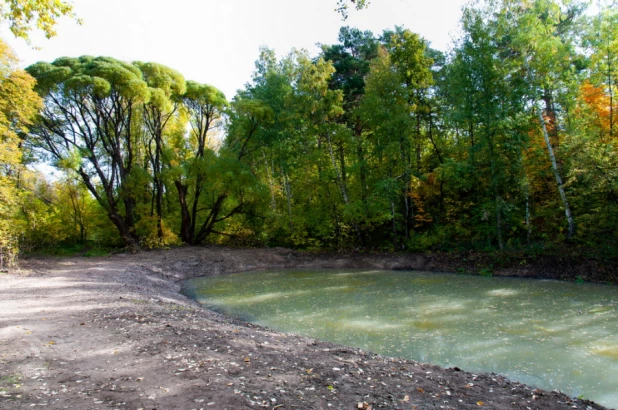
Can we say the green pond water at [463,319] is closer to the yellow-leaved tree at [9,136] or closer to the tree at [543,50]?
the tree at [543,50]

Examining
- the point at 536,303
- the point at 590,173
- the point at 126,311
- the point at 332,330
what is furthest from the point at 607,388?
the point at 590,173

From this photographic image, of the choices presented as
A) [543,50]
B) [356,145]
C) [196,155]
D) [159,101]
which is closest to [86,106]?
[159,101]

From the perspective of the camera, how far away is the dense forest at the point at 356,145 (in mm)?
14555

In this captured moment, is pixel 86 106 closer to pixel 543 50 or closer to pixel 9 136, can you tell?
pixel 9 136

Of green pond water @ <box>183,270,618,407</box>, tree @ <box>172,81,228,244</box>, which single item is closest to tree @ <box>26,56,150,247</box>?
tree @ <box>172,81,228,244</box>

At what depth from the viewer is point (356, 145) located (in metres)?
21.0

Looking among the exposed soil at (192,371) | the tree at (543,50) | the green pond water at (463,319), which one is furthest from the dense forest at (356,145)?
the exposed soil at (192,371)

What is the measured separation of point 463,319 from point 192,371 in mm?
6924

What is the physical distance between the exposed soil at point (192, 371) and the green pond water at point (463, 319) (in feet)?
4.43

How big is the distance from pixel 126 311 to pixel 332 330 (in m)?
4.55

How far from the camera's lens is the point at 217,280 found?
57.0ft

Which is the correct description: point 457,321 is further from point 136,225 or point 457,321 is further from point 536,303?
point 136,225

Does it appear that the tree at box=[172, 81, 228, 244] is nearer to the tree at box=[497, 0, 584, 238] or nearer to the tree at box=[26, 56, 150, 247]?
the tree at box=[26, 56, 150, 247]

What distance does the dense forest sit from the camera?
14555 millimetres
